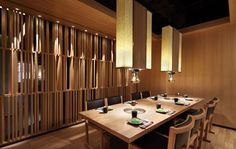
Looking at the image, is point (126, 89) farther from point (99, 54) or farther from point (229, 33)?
point (229, 33)

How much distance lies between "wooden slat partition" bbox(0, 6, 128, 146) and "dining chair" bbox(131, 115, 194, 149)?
2.46m

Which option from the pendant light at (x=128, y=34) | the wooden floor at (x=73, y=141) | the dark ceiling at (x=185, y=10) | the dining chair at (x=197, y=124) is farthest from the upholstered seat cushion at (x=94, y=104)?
the dark ceiling at (x=185, y=10)

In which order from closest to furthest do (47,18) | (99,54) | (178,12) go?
(47,18) → (178,12) → (99,54)

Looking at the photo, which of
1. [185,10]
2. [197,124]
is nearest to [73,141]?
[197,124]

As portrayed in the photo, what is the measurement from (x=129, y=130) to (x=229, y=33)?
399 cm

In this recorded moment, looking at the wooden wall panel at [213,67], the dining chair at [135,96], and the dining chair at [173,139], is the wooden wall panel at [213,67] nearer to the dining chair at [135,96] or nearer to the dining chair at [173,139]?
the dining chair at [135,96]

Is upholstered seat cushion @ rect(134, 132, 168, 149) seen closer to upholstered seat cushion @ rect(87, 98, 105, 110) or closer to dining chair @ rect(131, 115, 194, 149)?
dining chair @ rect(131, 115, 194, 149)

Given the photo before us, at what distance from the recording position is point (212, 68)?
3.79m

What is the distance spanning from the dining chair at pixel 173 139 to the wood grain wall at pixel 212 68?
2.82 meters

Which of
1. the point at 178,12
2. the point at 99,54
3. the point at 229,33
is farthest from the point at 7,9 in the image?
the point at 229,33

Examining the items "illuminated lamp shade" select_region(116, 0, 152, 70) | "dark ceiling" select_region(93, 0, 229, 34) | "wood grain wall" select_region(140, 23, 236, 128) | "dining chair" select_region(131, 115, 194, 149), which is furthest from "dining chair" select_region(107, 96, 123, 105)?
"wood grain wall" select_region(140, 23, 236, 128)

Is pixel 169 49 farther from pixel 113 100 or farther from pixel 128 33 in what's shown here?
pixel 113 100

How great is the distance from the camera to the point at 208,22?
12.0ft

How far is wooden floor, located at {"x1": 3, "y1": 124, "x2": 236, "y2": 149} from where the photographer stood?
256 centimetres
